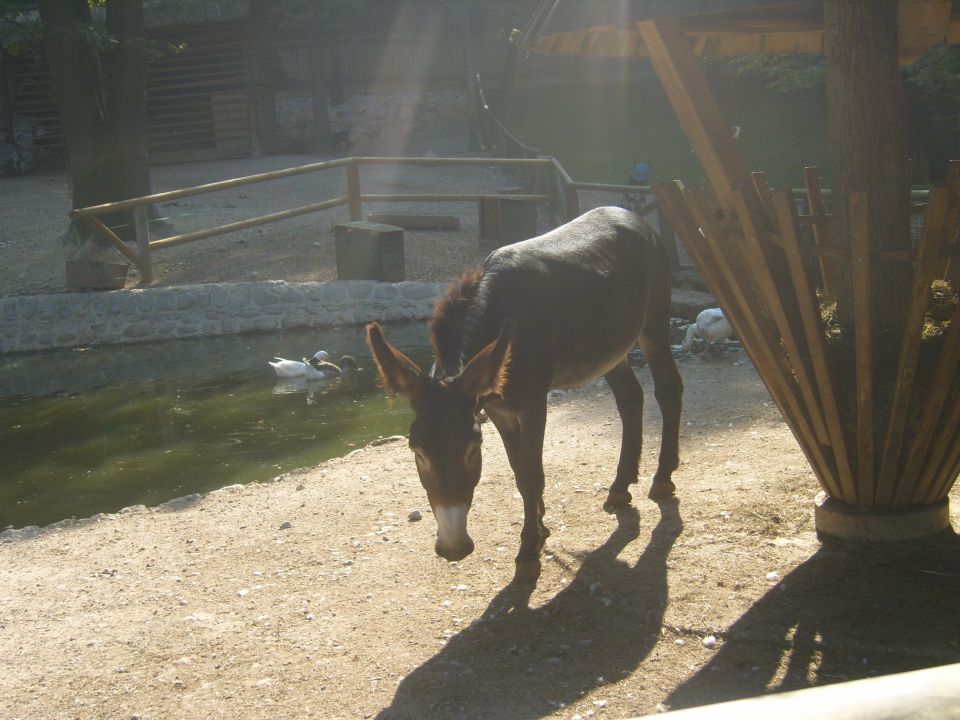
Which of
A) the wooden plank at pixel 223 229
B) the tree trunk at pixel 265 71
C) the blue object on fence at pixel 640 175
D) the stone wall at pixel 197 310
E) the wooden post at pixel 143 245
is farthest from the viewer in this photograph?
the tree trunk at pixel 265 71

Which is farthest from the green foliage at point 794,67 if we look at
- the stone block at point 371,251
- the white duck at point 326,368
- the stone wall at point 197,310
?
the white duck at point 326,368

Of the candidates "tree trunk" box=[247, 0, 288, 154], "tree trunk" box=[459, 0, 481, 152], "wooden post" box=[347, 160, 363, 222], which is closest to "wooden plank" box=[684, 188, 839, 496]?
"wooden post" box=[347, 160, 363, 222]

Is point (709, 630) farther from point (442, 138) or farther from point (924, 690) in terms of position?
point (442, 138)

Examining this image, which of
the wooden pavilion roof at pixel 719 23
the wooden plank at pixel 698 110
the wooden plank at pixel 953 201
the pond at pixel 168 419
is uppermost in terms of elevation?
the wooden pavilion roof at pixel 719 23

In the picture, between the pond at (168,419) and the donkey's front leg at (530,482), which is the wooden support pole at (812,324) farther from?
the pond at (168,419)

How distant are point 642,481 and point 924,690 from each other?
179 inches

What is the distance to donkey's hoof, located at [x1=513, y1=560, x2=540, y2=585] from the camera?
4.30 m

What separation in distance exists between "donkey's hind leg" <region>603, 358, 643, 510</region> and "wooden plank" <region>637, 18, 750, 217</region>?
5.10 ft

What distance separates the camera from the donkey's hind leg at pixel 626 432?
5.11 metres

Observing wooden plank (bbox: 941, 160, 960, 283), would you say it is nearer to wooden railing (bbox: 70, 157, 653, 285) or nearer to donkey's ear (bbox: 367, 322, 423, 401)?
donkey's ear (bbox: 367, 322, 423, 401)

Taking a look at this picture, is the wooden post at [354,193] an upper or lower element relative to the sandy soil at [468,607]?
upper

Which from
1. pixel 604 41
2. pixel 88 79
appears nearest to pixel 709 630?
pixel 604 41

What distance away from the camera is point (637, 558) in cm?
445

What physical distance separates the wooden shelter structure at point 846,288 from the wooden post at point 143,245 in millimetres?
9610
